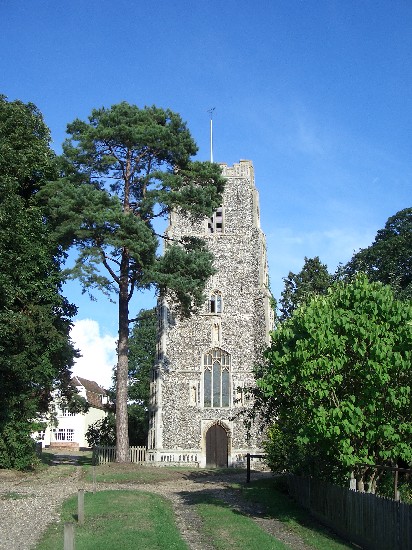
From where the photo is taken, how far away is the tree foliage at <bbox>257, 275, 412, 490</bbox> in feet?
40.7

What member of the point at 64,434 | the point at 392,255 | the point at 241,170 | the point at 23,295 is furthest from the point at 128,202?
the point at 64,434

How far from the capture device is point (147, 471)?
1044 inches

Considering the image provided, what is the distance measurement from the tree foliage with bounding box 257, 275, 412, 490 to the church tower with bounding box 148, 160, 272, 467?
22.1m

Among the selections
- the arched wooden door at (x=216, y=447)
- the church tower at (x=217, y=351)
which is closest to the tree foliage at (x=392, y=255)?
the church tower at (x=217, y=351)

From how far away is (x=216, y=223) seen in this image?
41.6 m

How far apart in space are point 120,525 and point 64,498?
5.06m

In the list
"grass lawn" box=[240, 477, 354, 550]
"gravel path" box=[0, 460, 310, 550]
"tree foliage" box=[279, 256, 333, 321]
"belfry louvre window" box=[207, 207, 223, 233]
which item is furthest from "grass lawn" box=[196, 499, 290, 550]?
"belfry louvre window" box=[207, 207, 223, 233]

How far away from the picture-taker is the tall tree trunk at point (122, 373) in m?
27.9

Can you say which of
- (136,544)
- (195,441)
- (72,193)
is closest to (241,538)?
(136,544)

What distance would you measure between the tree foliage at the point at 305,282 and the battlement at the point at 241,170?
726cm

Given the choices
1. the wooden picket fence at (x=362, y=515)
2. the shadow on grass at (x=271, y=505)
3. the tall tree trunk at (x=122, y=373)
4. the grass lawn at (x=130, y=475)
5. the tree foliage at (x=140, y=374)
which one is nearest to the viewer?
the wooden picket fence at (x=362, y=515)

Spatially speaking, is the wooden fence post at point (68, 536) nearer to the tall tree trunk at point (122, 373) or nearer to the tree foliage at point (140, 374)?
the tall tree trunk at point (122, 373)

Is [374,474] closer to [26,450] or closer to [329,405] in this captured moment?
[329,405]

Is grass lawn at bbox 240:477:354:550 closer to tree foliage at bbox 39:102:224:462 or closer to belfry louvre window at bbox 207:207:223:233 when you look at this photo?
tree foliage at bbox 39:102:224:462
